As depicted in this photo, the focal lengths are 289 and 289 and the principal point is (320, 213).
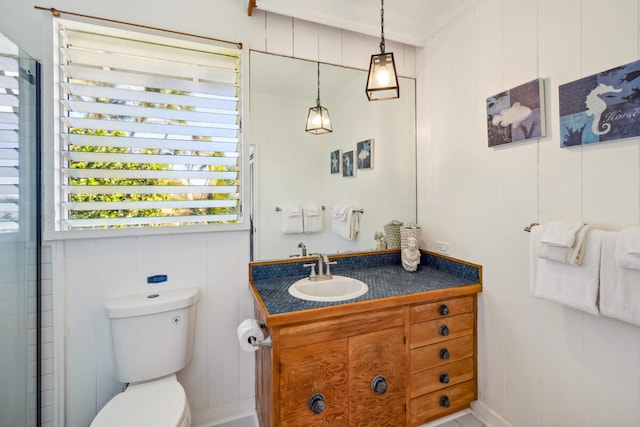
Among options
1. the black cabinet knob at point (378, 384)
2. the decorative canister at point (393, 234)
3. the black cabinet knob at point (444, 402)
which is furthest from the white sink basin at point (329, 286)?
the black cabinet knob at point (444, 402)

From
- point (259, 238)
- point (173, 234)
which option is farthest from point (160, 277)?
point (259, 238)

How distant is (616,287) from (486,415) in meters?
1.10

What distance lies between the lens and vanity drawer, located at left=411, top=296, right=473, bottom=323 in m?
1.55

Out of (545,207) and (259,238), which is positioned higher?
(545,207)

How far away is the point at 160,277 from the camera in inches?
63.5

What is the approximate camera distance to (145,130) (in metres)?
1.60

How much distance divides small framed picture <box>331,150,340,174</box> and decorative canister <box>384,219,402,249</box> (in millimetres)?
573

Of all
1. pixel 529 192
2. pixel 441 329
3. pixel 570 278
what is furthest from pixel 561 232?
pixel 441 329

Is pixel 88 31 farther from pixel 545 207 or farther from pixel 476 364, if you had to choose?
pixel 476 364

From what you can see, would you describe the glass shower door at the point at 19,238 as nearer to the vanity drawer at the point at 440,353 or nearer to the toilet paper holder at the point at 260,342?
the toilet paper holder at the point at 260,342

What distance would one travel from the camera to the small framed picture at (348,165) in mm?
2064

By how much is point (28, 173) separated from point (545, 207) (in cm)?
245

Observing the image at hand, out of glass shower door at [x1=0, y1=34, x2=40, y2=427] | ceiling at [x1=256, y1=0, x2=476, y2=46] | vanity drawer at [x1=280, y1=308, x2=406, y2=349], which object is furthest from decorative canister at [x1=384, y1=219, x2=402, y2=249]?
glass shower door at [x1=0, y1=34, x2=40, y2=427]

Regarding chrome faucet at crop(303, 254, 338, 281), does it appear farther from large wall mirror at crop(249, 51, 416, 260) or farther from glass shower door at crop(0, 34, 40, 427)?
glass shower door at crop(0, 34, 40, 427)
